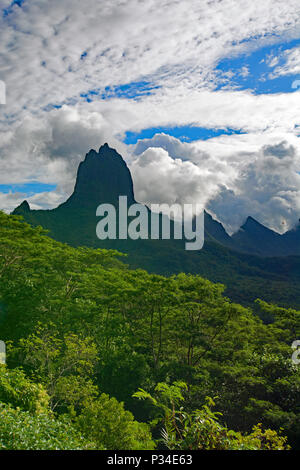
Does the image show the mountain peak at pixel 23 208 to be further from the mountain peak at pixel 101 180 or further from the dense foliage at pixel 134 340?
the dense foliage at pixel 134 340

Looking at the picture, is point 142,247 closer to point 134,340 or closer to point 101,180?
point 101,180

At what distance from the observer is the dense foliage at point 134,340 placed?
47.6ft

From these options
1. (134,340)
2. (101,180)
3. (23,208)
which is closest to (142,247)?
(101,180)

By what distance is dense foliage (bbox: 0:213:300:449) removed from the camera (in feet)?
47.6

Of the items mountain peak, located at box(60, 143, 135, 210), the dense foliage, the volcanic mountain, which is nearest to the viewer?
the dense foliage

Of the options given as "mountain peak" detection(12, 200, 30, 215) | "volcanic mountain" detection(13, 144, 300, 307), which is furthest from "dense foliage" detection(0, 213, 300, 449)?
"mountain peak" detection(12, 200, 30, 215)

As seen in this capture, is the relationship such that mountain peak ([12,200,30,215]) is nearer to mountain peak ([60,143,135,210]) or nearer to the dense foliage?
mountain peak ([60,143,135,210])

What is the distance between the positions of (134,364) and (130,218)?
14024 cm

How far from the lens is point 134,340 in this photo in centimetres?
2014

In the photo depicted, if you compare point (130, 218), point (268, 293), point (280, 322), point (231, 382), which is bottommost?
point (268, 293)

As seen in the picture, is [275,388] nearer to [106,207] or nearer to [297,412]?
[297,412]
